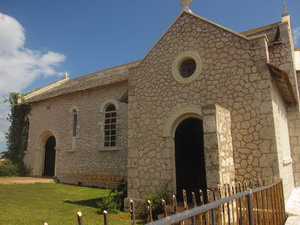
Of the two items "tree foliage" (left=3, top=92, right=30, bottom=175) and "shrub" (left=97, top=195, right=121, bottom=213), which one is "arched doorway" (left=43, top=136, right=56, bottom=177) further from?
"shrub" (left=97, top=195, right=121, bottom=213)

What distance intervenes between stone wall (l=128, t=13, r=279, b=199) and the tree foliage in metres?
14.8

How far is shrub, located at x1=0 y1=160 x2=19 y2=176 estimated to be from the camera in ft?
61.5

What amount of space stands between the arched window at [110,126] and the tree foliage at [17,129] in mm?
9315

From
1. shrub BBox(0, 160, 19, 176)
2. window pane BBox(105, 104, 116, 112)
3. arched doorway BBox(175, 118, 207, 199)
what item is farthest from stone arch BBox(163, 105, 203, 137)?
shrub BBox(0, 160, 19, 176)

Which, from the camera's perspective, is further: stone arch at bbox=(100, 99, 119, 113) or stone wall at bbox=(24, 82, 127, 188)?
stone arch at bbox=(100, 99, 119, 113)

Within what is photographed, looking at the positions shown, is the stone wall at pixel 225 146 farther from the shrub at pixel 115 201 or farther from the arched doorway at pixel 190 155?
the shrub at pixel 115 201

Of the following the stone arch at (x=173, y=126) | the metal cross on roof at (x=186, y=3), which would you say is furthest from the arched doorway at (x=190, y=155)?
the metal cross on roof at (x=186, y=3)

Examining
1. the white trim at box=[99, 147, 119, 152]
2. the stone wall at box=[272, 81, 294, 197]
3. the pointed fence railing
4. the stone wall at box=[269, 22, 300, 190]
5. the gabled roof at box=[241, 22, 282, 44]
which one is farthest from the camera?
the white trim at box=[99, 147, 119, 152]

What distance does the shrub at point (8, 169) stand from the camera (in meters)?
18.8

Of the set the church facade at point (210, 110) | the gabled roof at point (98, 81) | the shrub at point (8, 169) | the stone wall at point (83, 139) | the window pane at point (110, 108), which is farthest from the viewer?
the shrub at point (8, 169)

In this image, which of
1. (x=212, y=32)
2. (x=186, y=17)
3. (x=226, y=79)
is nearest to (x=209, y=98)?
(x=226, y=79)

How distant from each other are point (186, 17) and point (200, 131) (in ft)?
15.9

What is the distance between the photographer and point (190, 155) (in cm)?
1087

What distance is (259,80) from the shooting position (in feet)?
23.2
